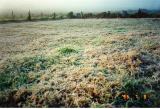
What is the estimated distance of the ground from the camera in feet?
9.13

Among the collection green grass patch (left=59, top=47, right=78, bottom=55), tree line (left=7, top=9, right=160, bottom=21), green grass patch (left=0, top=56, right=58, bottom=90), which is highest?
tree line (left=7, top=9, right=160, bottom=21)

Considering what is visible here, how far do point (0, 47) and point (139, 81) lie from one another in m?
1.81

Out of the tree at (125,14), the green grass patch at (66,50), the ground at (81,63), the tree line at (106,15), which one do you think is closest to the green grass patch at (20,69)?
the ground at (81,63)

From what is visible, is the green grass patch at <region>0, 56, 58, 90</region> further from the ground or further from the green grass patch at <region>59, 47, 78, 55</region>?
the green grass patch at <region>59, 47, 78, 55</region>

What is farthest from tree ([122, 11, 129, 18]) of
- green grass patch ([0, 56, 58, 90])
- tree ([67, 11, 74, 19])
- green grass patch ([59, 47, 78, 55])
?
green grass patch ([0, 56, 58, 90])

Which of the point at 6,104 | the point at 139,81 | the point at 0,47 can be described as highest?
the point at 0,47

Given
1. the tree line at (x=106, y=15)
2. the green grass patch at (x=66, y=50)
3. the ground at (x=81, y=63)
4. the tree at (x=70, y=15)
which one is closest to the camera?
the ground at (x=81, y=63)

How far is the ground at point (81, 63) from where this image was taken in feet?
9.13

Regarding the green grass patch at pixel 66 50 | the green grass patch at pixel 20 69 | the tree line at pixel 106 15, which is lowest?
the green grass patch at pixel 20 69

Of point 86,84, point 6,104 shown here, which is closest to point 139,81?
point 86,84

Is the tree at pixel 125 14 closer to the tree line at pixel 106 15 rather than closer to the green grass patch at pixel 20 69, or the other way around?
the tree line at pixel 106 15

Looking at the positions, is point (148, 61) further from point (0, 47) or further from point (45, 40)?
point (0, 47)

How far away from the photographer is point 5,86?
3018mm

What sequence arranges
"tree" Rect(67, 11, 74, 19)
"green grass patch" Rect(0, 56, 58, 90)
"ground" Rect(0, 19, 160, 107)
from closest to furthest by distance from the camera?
"ground" Rect(0, 19, 160, 107), "green grass patch" Rect(0, 56, 58, 90), "tree" Rect(67, 11, 74, 19)
